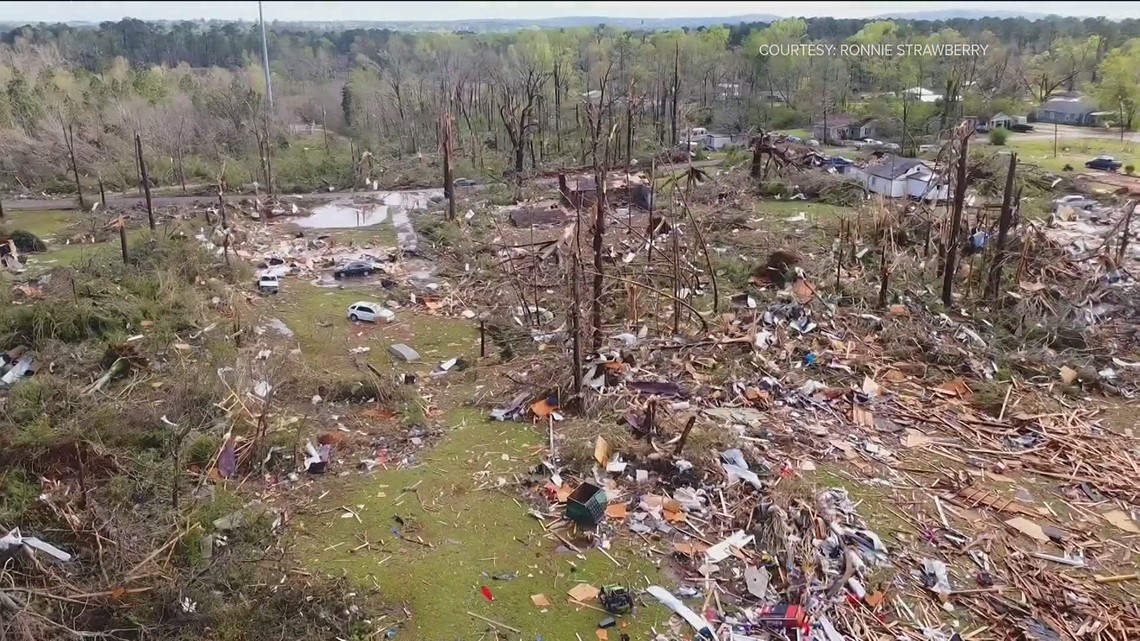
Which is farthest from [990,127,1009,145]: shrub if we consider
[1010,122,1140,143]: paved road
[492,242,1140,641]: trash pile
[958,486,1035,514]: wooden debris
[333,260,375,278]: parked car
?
[958,486,1035,514]: wooden debris

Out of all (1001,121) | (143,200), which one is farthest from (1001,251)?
(1001,121)

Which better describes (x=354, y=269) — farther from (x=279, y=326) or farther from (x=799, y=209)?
(x=799, y=209)

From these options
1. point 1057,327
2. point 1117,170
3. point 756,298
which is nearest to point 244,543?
point 756,298

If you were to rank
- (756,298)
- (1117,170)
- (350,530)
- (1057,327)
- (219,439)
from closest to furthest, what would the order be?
(350,530) < (219,439) < (1057,327) < (756,298) < (1117,170)


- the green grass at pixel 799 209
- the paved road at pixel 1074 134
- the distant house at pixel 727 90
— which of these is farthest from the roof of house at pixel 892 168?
the distant house at pixel 727 90

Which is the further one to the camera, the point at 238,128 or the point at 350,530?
the point at 238,128

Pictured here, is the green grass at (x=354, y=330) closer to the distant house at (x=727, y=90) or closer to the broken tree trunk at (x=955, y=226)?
the broken tree trunk at (x=955, y=226)

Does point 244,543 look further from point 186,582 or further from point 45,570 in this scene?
point 45,570
